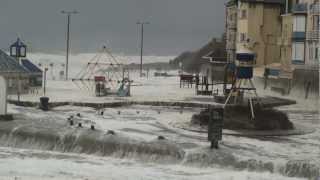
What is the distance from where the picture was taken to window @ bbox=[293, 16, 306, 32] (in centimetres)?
4191

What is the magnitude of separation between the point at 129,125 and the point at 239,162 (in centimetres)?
666

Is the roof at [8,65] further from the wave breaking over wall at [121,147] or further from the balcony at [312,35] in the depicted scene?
the balcony at [312,35]

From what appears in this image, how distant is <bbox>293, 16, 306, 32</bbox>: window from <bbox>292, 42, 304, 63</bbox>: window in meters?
0.92

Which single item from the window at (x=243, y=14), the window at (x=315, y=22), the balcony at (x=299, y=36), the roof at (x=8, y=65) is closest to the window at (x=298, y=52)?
the balcony at (x=299, y=36)

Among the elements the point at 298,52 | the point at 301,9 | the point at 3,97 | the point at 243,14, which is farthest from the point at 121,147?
the point at 243,14

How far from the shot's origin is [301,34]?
138 feet

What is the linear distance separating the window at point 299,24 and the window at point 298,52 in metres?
0.92

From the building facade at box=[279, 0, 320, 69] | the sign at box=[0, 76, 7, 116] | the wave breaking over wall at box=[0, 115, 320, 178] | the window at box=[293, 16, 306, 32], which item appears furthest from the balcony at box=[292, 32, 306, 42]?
the sign at box=[0, 76, 7, 116]

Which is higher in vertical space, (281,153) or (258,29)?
(258,29)

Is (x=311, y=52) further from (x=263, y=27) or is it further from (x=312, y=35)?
(x=263, y=27)

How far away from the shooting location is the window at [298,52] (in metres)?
42.1

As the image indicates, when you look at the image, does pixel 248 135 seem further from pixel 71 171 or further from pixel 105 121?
pixel 71 171

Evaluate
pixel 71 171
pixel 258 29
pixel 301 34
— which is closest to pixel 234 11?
pixel 258 29

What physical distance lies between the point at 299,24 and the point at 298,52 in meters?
1.83
